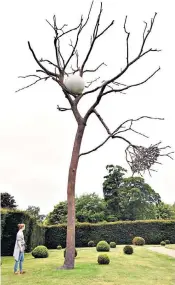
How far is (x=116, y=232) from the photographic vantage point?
3231 cm

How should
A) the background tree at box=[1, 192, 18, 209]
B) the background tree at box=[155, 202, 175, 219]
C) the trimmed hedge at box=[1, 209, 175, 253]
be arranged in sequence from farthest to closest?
the background tree at box=[155, 202, 175, 219]
the background tree at box=[1, 192, 18, 209]
the trimmed hedge at box=[1, 209, 175, 253]

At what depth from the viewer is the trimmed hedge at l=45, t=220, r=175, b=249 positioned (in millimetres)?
31406

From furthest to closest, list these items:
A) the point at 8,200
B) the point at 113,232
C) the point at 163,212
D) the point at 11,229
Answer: the point at 163,212
the point at 8,200
the point at 113,232
the point at 11,229

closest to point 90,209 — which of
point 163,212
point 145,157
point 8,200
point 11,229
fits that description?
point 163,212

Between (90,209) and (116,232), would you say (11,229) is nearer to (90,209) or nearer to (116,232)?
(116,232)

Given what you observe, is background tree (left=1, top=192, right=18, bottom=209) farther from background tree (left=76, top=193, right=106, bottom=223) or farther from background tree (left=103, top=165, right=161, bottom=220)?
background tree (left=103, top=165, right=161, bottom=220)

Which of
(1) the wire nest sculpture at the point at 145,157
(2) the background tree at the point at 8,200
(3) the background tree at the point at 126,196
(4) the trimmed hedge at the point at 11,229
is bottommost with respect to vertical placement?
(4) the trimmed hedge at the point at 11,229

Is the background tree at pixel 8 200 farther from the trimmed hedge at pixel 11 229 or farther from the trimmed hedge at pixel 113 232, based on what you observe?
the trimmed hedge at pixel 11 229

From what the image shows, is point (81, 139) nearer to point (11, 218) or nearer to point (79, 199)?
point (11, 218)

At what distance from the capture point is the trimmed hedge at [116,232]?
1236 inches

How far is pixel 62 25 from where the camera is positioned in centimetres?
1338

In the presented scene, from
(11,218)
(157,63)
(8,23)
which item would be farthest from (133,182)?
(8,23)

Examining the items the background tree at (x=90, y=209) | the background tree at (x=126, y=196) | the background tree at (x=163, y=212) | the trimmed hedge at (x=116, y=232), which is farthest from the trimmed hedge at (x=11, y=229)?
the background tree at (x=163, y=212)

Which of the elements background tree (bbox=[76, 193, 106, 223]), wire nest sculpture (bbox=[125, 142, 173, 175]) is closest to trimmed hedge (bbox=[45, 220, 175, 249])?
background tree (bbox=[76, 193, 106, 223])
